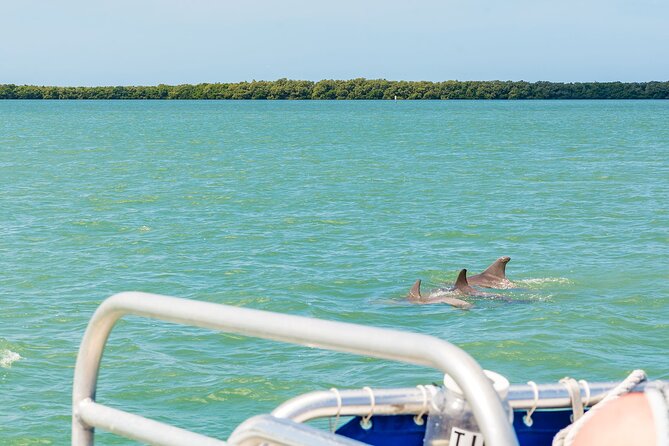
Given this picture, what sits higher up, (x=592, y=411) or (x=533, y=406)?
(x=592, y=411)

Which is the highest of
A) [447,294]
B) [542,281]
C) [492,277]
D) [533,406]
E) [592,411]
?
[592,411]

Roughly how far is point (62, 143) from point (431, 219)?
159 feet

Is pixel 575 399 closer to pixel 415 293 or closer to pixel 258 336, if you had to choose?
pixel 258 336

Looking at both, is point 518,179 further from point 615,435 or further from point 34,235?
point 615,435

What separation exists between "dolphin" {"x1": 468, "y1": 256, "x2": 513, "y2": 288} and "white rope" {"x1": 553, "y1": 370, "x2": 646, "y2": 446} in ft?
48.8

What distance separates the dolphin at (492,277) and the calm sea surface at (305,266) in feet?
2.16

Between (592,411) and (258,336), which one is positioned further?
(592,411)

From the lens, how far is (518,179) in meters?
45.4

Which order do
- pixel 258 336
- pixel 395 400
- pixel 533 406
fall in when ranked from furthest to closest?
1. pixel 533 406
2. pixel 395 400
3. pixel 258 336

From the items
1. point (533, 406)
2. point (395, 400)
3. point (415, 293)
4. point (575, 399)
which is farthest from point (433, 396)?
point (415, 293)

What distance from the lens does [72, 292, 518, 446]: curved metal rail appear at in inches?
84.4

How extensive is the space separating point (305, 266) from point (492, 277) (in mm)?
5176

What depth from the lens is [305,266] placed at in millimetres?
22203

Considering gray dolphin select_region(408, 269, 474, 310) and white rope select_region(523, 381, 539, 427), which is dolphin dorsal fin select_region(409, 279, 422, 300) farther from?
white rope select_region(523, 381, 539, 427)
